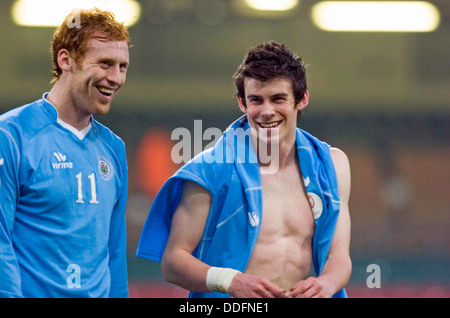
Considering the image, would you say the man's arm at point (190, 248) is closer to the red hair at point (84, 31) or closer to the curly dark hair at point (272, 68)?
the curly dark hair at point (272, 68)

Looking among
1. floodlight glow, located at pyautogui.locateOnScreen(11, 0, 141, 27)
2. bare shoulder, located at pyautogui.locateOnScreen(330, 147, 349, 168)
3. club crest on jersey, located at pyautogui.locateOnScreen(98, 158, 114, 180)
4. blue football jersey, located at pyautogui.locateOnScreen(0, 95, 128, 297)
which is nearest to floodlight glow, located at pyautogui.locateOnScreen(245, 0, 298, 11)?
floodlight glow, located at pyautogui.locateOnScreen(11, 0, 141, 27)

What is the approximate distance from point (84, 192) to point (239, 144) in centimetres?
63

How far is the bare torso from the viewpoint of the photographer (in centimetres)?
274

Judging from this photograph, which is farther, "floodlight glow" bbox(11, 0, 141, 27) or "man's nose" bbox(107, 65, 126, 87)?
"floodlight glow" bbox(11, 0, 141, 27)

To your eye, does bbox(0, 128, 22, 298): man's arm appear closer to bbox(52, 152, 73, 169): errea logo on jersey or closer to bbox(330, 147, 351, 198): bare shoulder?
bbox(52, 152, 73, 169): errea logo on jersey

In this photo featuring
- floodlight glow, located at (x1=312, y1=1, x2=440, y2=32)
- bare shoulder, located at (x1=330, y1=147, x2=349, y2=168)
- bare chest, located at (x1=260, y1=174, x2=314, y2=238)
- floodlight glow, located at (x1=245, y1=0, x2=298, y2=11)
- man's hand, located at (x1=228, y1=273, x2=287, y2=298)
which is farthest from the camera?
floodlight glow, located at (x1=312, y1=1, x2=440, y2=32)

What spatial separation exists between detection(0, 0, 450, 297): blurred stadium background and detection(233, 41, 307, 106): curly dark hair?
7.68 metres

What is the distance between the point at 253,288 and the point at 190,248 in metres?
0.33

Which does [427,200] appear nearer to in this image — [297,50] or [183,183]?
[297,50]

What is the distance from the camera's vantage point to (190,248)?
8.77 ft

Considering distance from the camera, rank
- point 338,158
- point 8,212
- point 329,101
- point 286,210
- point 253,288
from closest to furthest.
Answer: point 8,212
point 253,288
point 286,210
point 338,158
point 329,101

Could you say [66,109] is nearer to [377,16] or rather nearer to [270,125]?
[270,125]

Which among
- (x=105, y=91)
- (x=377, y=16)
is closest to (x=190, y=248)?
(x=105, y=91)

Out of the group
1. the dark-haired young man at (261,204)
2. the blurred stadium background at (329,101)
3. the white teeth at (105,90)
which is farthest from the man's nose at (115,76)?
the blurred stadium background at (329,101)
